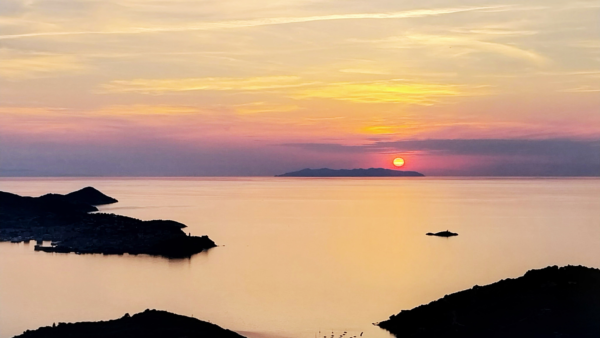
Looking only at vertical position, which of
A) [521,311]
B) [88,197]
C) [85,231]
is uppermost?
[88,197]

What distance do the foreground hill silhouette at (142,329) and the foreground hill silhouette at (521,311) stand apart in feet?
34.6

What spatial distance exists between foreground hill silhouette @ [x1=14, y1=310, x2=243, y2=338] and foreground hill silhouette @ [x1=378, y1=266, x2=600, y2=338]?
1056 cm

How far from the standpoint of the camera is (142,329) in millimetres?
32438

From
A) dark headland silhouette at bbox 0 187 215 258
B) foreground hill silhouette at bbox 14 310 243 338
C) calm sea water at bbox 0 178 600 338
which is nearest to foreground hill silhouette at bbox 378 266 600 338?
calm sea water at bbox 0 178 600 338

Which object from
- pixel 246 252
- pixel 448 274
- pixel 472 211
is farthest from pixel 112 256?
pixel 472 211

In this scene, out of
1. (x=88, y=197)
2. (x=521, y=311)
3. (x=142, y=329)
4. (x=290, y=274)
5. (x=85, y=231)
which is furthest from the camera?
(x=88, y=197)

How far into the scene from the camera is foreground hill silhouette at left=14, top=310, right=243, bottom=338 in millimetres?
31844

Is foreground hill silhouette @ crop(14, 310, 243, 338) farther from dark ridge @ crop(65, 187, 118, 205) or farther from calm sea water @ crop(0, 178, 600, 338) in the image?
dark ridge @ crop(65, 187, 118, 205)

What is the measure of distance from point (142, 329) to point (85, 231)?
184 feet

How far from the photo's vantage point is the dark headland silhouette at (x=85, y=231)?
7562cm

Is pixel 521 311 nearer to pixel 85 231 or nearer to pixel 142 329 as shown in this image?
pixel 142 329

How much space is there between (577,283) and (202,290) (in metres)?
29.0

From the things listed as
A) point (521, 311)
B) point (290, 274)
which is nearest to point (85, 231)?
point (290, 274)

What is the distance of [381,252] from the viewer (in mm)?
76188
